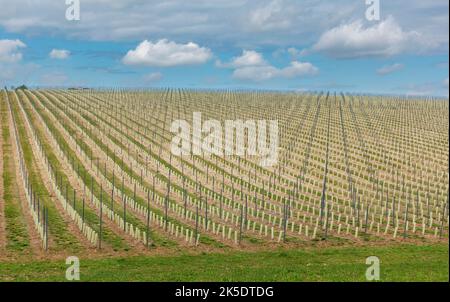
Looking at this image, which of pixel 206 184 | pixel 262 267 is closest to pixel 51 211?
pixel 206 184

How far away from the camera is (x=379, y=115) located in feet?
276

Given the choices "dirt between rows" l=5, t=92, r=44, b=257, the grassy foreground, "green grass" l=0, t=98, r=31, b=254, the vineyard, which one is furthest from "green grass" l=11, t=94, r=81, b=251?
the grassy foreground

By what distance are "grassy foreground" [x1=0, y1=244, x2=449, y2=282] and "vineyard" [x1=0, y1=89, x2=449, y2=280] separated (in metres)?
2.57

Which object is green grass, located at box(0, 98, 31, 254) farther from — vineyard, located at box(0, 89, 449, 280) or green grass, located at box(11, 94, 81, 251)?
green grass, located at box(11, 94, 81, 251)

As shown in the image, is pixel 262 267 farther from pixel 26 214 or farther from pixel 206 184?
pixel 206 184

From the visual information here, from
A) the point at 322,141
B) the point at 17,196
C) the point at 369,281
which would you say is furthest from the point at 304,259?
the point at 322,141

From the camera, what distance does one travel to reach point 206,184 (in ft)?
134

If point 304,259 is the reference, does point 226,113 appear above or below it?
above

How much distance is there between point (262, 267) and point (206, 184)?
74.2 feet

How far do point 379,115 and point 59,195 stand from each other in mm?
62516

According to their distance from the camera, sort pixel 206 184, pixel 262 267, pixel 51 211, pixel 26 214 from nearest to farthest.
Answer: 1. pixel 262 267
2. pixel 26 214
3. pixel 51 211
4. pixel 206 184

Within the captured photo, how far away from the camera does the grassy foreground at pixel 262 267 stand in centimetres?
1628
